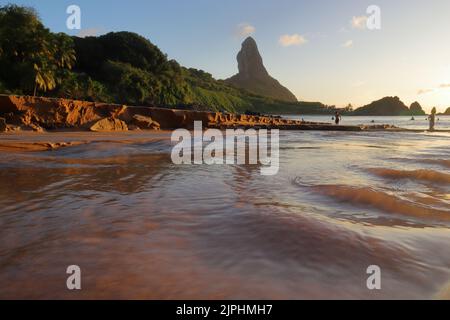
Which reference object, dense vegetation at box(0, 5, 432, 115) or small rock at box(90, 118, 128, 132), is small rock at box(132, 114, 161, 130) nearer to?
small rock at box(90, 118, 128, 132)

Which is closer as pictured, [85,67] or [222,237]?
[222,237]

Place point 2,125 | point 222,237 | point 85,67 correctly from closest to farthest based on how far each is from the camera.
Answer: point 222,237 < point 2,125 < point 85,67

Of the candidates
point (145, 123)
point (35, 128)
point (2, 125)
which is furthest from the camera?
point (145, 123)

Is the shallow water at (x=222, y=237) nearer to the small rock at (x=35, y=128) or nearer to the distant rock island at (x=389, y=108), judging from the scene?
the small rock at (x=35, y=128)

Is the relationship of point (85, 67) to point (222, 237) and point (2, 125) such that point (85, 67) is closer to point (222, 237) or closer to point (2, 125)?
point (2, 125)

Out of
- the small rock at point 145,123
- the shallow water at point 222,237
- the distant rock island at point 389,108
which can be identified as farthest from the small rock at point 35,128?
the distant rock island at point 389,108

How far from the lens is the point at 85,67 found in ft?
212

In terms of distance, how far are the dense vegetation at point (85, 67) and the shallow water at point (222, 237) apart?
3204 cm

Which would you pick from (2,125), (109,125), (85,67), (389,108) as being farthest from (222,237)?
(389,108)

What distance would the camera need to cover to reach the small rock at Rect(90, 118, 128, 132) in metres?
15.1

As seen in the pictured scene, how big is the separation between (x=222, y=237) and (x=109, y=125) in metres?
14.7
